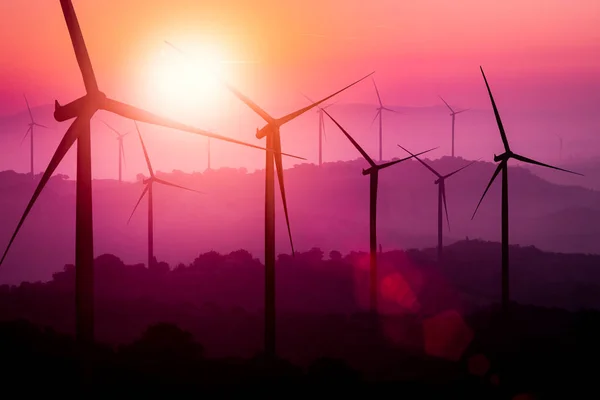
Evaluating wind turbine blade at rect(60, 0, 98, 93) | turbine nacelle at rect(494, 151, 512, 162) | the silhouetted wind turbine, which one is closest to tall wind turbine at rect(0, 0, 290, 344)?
wind turbine blade at rect(60, 0, 98, 93)

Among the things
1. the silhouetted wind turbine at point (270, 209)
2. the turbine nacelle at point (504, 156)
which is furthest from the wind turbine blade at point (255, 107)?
the turbine nacelle at point (504, 156)

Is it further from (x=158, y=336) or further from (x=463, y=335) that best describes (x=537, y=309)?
(x=158, y=336)

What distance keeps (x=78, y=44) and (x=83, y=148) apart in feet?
20.1

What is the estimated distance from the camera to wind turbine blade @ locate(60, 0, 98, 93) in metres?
36.4

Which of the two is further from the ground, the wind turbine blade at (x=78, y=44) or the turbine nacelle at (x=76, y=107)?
the wind turbine blade at (x=78, y=44)

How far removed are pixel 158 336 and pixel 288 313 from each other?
80.3 feet

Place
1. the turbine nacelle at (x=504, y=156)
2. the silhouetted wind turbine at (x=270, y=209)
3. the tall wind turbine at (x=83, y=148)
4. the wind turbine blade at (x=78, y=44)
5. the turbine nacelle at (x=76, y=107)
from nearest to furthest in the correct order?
1. the tall wind turbine at (x=83, y=148)
2. the turbine nacelle at (x=76, y=107)
3. the wind turbine blade at (x=78, y=44)
4. the silhouetted wind turbine at (x=270, y=209)
5. the turbine nacelle at (x=504, y=156)

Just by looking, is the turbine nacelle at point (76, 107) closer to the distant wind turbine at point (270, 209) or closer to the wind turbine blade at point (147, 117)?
the wind turbine blade at point (147, 117)

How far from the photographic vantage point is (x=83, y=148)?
3362cm

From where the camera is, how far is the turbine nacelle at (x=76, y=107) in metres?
35.2

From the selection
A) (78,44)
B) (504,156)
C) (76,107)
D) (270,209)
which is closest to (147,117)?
(76,107)

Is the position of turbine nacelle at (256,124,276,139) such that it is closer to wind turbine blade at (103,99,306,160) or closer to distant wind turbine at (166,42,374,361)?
distant wind turbine at (166,42,374,361)

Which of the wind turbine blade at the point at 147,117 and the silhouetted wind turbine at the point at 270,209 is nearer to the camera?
the wind turbine blade at the point at 147,117

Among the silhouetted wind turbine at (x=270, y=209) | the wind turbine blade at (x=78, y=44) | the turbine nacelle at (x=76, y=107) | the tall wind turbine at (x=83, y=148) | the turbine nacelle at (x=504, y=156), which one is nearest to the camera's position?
the tall wind turbine at (x=83, y=148)
